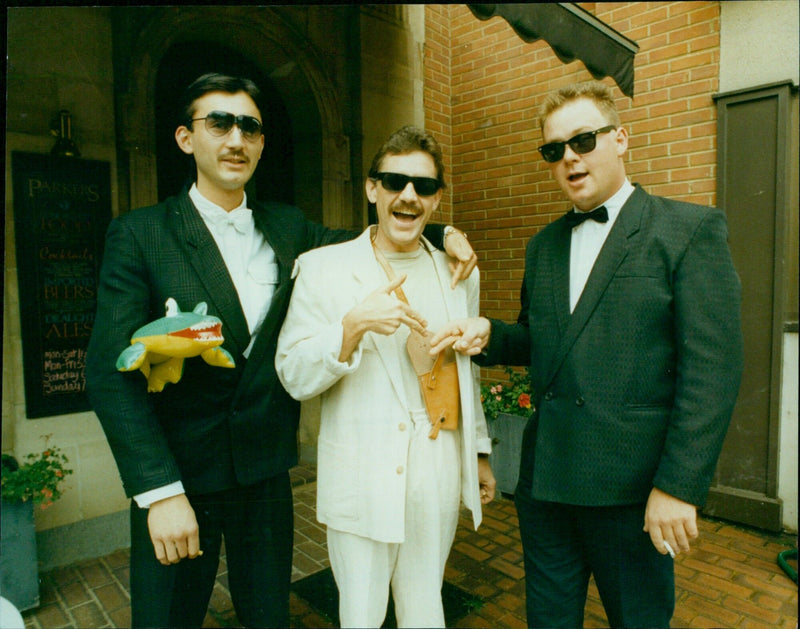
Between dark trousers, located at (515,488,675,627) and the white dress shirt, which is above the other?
the white dress shirt

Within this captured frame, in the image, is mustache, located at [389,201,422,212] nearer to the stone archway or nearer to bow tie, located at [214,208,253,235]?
bow tie, located at [214,208,253,235]

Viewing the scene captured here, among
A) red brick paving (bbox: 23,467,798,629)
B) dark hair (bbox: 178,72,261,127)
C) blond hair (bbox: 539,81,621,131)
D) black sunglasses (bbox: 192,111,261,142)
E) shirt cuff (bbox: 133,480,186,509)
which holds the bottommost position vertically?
red brick paving (bbox: 23,467,798,629)

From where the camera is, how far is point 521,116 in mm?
3414

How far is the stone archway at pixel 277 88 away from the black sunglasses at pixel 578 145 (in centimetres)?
206

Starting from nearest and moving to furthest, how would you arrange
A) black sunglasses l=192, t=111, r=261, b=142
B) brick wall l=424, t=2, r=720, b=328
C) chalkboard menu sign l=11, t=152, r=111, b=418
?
black sunglasses l=192, t=111, r=261, b=142 < chalkboard menu sign l=11, t=152, r=111, b=418 < brick wall l=424, t=2, r=720, b=328

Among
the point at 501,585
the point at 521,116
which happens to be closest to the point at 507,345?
the point at 501,585

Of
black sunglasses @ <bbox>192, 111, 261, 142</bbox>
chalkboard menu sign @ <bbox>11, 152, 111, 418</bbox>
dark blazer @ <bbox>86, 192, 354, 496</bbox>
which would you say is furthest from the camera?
chalkboard menu sign @ <bbox>11, 152, 111, 418</bbox>

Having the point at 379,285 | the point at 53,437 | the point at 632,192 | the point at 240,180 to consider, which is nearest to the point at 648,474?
the point at 632,192

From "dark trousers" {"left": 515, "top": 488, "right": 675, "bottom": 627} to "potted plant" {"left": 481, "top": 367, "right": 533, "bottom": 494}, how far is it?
7.31 ft

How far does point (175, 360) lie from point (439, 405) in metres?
0.86

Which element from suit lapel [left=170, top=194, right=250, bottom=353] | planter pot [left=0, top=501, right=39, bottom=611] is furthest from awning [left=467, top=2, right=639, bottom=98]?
planter pot [left=0, top=501, right=39, bottom=611]

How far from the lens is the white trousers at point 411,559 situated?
1.59 meters

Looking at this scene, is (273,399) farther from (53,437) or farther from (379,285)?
(53,437)

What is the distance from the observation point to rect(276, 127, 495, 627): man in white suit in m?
1.58
